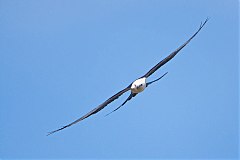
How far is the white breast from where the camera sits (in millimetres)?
6039

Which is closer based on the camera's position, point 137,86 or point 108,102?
point 137,86

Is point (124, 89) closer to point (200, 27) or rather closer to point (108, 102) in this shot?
point (108, 102)

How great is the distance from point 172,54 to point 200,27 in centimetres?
66

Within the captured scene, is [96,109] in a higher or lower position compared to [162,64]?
lower

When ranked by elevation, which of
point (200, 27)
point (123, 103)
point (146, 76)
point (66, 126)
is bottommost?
point (66, 126)

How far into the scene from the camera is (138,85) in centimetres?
605

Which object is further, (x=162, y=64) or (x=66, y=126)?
(x=162, y=64)

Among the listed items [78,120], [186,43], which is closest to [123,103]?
[78,120]

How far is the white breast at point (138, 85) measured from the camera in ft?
19.8

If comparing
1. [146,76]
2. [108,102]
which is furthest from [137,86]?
[108,102]

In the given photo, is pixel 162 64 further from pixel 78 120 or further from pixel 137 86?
pixel 78 120

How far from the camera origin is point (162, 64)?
633 cm

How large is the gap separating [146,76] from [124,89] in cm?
46

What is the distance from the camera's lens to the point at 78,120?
6293 mm
